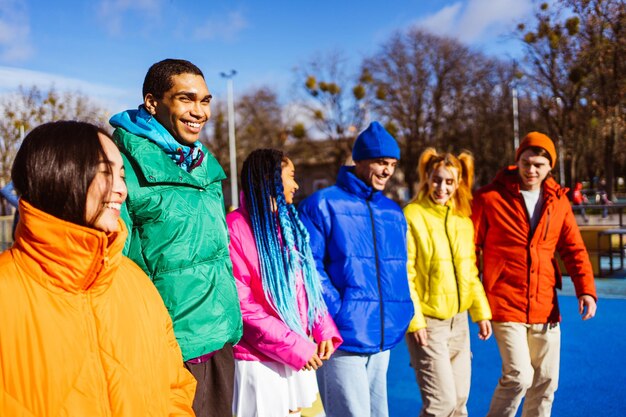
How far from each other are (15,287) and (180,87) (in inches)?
40.8

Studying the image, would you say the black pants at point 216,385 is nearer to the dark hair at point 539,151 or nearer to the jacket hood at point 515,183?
the jacket hood at point 515,183

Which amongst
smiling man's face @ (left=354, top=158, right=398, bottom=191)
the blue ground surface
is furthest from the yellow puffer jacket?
the blue ground surface

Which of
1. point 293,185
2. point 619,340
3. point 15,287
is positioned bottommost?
point 619,340

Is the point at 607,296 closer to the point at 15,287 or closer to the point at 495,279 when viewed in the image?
the point at 495,279

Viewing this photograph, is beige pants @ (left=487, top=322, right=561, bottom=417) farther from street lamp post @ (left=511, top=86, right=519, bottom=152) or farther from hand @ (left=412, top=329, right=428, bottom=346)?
street lamp post @ (left=511, top=86, right=519, bottom=152)

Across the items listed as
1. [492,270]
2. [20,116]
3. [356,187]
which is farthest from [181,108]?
[20,116]

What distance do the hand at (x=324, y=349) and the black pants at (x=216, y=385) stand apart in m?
0.63

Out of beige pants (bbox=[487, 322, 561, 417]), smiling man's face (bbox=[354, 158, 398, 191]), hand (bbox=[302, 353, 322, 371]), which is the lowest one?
beige pants (bbox=[487, 322, 561, 417])

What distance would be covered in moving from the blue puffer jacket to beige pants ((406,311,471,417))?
349 millimetres

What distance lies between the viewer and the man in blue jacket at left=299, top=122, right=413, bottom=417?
285 centimetres

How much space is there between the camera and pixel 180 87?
6.90 ft

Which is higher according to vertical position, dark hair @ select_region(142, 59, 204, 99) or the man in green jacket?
dark hair @ select_region(142, 59, 204, 99)

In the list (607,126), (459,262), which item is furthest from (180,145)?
(607,126)

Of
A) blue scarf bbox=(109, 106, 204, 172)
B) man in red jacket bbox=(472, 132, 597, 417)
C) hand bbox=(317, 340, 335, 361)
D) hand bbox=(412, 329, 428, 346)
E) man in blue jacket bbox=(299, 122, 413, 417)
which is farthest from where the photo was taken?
man in red jacket bbox=(472, 132, 597, 417)
